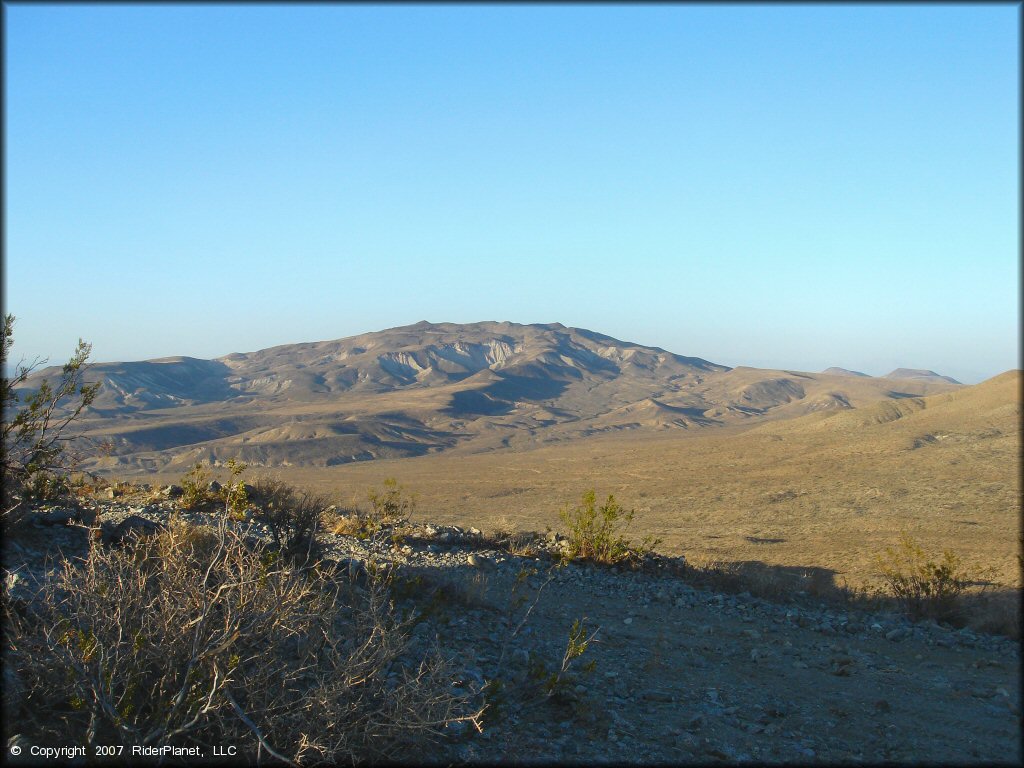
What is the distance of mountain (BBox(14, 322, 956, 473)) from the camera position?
71062 millimetres

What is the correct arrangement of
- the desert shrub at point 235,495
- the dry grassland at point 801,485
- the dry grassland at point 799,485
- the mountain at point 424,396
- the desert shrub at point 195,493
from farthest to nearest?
the mountain at point 424,396 → the dry grassland at point 801,485 → the dry grassland at point 799,485 → the desert shrub at point 195,493 → the desert shrub at point 235,495

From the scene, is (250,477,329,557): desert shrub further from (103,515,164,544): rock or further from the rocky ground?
(103,515,164,544): rock

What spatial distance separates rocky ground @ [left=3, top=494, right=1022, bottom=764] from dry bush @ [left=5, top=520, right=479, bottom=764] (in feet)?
1.96

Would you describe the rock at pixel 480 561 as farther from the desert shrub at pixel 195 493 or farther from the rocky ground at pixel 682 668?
the desert shrub at pixel 195 493

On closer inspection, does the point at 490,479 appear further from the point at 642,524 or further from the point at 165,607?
the point at 165,607

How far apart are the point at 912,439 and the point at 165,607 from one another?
4453cm

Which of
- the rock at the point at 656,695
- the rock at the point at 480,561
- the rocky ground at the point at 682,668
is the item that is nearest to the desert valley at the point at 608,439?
the rocky ground at the point at 682,668

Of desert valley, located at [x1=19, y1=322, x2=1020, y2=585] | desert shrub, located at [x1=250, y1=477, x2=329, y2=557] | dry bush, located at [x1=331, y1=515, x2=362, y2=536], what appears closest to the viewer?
desert shrub, located at [x1=250, y1=477, x2=329, y2=557]

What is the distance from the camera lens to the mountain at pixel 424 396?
7106 cm

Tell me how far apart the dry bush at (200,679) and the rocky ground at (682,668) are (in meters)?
0.60

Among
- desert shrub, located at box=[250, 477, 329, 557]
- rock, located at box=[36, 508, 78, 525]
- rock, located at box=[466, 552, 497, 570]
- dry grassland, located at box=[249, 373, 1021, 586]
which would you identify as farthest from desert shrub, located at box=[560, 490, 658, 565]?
rock, located at box=[36, 508, 78, 525]

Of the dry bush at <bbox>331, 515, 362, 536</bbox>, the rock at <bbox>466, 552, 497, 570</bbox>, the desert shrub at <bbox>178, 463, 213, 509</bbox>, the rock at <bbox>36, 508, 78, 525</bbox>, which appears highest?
the rock at <bbox>36, 508, 78, 525</bbox>

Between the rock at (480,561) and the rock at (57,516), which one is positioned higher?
the rock at (57,516)

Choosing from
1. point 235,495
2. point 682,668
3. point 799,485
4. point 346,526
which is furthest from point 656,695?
point 799,485
